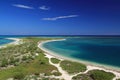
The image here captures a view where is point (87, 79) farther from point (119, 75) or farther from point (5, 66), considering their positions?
point (5, 66)

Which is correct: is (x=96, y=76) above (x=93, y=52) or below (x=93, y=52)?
below

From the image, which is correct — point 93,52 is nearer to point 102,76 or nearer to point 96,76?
point 102,76

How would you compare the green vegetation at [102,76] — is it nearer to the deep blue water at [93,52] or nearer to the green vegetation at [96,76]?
the green vegetation at [96,76]

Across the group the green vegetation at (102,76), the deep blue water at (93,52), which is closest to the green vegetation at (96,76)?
the green vegetation at (102,76)

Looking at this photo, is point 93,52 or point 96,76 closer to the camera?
point 96,76

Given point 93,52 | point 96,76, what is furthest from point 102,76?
point 93,52

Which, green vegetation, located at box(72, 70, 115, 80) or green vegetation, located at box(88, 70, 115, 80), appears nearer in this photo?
green vegetation, located at box(88, 70, 115, 80)

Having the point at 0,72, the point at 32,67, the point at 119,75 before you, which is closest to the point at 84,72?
the point at 119,75

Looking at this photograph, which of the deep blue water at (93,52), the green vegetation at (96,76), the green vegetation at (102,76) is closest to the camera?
the green vegetation at (102,76)

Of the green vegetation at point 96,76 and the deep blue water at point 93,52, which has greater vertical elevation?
the deep blue water at point 93,52

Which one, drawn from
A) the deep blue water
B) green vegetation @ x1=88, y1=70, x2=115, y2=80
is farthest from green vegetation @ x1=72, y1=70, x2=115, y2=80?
the deep blue water

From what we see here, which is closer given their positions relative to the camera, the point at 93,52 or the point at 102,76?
the point at 102,76

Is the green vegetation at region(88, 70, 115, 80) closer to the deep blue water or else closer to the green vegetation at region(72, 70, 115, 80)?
the green vegetation at region(72, 70, 115, 80)
